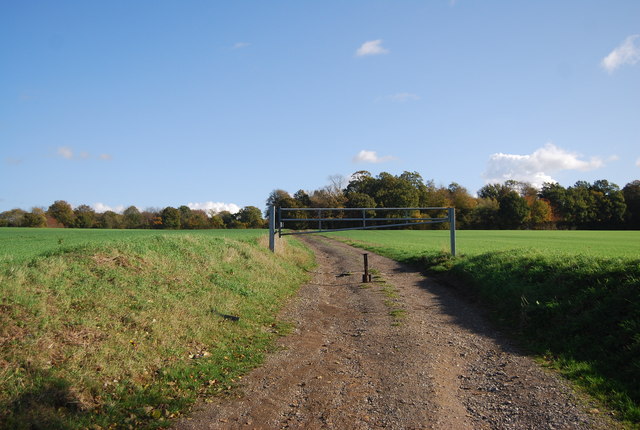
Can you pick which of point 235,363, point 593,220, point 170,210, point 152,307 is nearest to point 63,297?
point 152,307

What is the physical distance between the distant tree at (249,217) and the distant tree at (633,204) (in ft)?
250

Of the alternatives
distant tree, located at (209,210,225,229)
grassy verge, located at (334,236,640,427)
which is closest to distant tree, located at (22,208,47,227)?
distant tree, located at (209,210,225,229)

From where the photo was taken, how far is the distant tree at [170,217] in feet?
253

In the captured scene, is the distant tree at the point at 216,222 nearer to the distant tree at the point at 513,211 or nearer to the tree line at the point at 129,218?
the tree line at the point at 129,218

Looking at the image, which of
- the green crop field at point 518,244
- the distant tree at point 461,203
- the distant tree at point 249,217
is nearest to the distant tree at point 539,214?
the distant tree at point 461,203

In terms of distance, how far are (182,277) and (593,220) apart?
328 feet

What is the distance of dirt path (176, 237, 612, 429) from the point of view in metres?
4.41

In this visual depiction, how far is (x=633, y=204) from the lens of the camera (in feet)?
286

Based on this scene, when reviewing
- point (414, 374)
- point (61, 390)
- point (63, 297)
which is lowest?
point (414, 374)

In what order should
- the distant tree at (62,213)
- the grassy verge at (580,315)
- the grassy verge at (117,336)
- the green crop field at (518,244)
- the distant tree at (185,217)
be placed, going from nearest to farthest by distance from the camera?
the grassy verge at (117,336) → the grassy verge at (580,315) → the green crop field at (518,244) → the distant tree at (62,213) → the distant tree at (185,217)

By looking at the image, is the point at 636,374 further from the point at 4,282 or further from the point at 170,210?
the point at 170,210

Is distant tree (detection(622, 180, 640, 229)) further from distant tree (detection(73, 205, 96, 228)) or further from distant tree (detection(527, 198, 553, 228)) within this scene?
distant tree (detection(73, 205, 96, 228))

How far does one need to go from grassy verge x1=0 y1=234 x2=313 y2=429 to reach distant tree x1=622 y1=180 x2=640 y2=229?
328 feet

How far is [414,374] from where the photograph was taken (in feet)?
18.8
